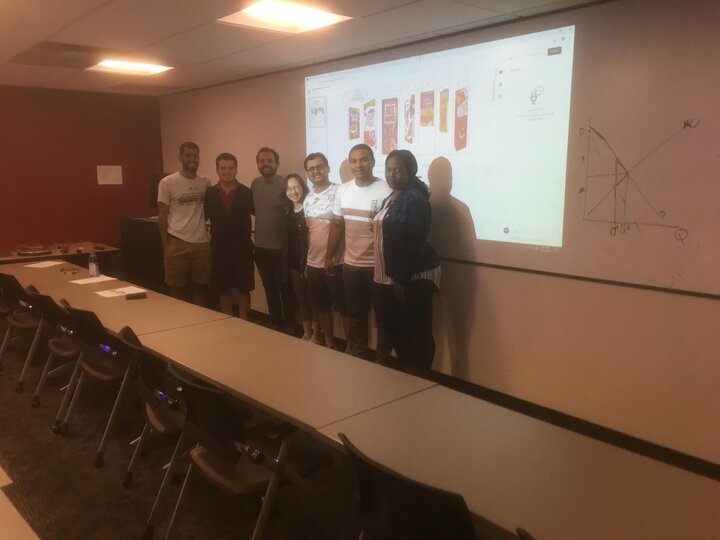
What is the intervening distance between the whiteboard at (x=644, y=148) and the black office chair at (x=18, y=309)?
11.8 ft

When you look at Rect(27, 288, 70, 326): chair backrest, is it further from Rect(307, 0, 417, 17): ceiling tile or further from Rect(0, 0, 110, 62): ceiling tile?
Rect(307, 0, 417, 17): ceiling tile

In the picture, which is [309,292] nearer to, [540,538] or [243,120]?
[243,120]

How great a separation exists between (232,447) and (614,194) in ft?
7.67

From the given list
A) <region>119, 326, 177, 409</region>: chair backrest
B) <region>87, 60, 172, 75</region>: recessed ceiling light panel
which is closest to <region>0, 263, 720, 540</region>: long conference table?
<region>119, 326, 177, 409</region>: chair backrest

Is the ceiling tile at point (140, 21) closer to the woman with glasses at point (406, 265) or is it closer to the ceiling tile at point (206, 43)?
the ceiling tile at point (206, 43)

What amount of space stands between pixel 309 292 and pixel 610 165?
246 centimetres

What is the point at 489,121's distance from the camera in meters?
3.57

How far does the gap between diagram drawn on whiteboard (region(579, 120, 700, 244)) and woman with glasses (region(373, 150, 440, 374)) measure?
3.24 feet

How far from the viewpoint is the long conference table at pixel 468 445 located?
4.46 feet

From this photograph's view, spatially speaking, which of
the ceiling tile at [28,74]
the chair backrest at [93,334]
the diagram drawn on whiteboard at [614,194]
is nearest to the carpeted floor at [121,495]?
the chair backrest at [93,334]

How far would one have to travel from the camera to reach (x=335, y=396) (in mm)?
2104

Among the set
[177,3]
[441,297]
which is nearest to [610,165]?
[441,297]

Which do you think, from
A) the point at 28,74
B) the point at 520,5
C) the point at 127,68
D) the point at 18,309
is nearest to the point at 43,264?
the point at 18,309

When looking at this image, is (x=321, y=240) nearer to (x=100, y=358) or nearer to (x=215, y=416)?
(x=100, y=358)
